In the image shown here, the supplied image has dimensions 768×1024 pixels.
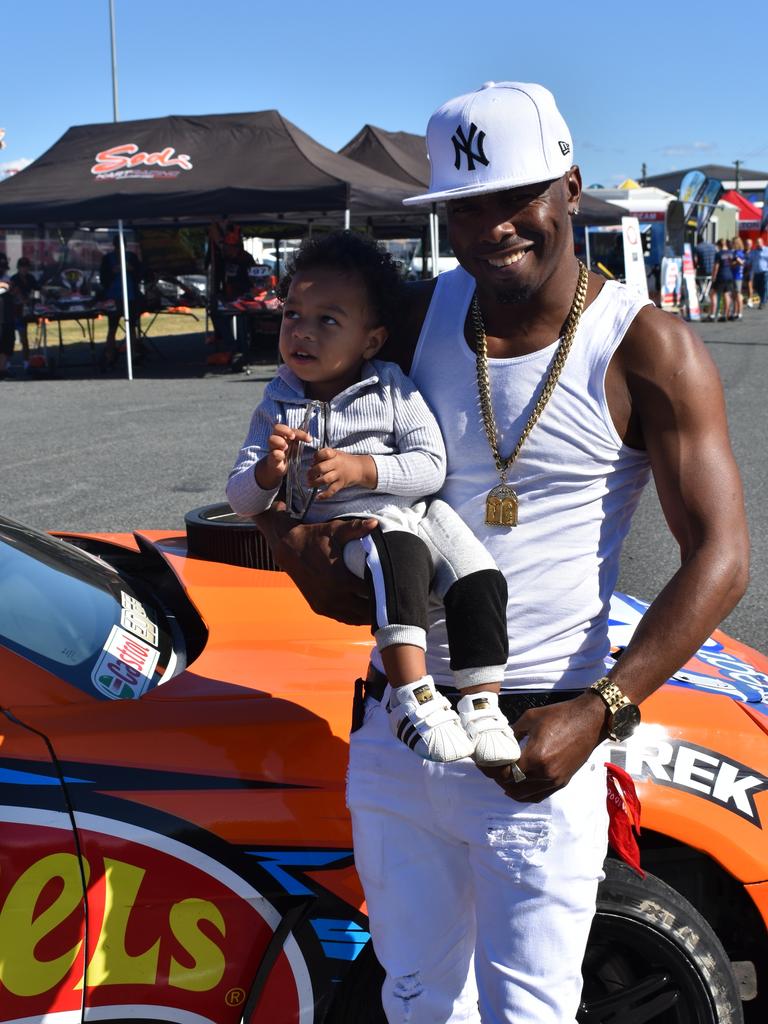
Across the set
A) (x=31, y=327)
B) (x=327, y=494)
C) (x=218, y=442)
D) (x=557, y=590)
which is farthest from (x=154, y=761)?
(x=31, y=327)

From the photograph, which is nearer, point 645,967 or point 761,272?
point 645,967

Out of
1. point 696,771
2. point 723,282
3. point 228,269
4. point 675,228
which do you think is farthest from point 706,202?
point 696,771

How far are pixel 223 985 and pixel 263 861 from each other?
0.22 meters

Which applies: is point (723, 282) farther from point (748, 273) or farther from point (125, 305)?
point (125, 305)

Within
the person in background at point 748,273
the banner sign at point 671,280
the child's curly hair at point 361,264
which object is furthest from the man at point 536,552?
the person in background at point 748,273

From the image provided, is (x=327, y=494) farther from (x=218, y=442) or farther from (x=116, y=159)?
(x=116, y=159)

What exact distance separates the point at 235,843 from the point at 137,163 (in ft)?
48.2

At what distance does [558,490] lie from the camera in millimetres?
1723

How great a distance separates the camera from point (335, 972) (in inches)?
77.5

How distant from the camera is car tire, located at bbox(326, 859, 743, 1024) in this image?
79.3 inches

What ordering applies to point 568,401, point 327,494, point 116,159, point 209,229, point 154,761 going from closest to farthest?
point 568,401
point 327,494
point 154,761
point 116,159
point 209,229

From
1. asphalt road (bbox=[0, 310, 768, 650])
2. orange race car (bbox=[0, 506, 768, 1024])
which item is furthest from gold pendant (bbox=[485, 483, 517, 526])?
asphalt road (bbox=[0, 310, 768, 650])

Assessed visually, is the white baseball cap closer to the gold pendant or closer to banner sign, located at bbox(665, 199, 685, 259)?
the gold pendant

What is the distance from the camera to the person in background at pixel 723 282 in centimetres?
2302
